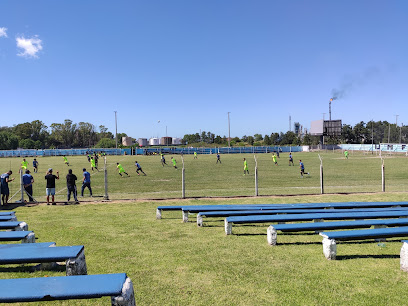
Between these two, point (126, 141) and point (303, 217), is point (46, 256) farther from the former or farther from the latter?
point (126, 141)

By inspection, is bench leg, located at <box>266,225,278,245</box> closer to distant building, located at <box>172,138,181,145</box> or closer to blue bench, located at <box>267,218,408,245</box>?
blue bench, located at <box>267,218,408,245</box>

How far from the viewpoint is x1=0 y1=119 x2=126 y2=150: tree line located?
113 meters

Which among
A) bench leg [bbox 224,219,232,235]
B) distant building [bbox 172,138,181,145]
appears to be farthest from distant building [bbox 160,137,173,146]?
bench leg [bbox 224,219,232,235]

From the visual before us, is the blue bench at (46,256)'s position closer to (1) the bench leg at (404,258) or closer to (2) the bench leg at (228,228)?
(2) the bench leg at (228,228)

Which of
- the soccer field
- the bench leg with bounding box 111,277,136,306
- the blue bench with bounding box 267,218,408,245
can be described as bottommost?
the soccer field

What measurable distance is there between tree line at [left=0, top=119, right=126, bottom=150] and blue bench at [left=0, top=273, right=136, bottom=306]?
125217mm

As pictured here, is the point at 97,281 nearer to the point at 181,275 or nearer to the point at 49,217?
the point at 181,275

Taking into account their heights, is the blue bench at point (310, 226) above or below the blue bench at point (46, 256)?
below

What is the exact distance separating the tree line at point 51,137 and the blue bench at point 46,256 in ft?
405

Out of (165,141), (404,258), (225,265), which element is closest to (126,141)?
(165,141)

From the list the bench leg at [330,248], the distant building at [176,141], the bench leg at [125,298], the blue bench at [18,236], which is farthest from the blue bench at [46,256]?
the distant building at [176,141]

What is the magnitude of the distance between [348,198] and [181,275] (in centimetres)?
991

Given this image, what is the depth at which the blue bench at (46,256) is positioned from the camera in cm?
393

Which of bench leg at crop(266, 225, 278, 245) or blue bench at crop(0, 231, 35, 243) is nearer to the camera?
blue bench at crop(0, 231, 35, 243)
